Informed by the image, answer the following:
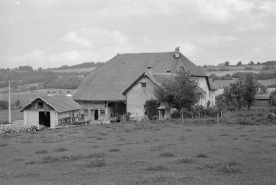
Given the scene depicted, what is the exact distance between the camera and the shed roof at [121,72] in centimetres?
5397

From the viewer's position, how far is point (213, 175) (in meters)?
12.1

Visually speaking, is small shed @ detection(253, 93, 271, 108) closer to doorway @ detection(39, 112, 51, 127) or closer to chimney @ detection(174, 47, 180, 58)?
chimney @ detection(174, 47, 180, 58)

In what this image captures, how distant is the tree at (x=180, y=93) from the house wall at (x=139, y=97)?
3739 millimetres

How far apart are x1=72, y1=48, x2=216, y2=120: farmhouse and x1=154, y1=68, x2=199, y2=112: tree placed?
5018 mm

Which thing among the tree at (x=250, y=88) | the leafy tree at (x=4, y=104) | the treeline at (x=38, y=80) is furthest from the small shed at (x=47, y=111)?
the treeline at (x=38, y=80)

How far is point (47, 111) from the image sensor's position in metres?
41.8

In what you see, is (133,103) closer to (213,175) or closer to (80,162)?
(80,162)

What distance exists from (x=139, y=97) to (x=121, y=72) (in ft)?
40.2

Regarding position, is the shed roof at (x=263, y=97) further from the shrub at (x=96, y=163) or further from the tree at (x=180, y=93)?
the shrub at (x=96, y=163)

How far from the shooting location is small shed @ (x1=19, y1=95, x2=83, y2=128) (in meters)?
41.3

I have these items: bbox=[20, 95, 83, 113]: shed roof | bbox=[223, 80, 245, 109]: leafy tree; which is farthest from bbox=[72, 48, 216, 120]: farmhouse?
bbox=[20, 95, 83, 113]: shed roof

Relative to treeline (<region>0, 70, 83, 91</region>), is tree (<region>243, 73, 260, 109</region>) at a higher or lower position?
lower

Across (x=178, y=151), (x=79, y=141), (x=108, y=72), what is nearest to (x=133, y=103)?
(x=108, y=72)

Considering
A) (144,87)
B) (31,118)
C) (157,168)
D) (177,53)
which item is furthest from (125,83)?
(157,168)
